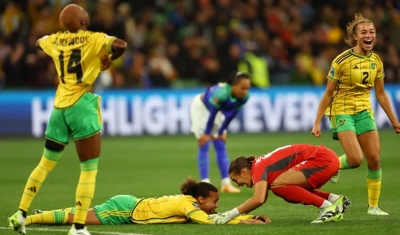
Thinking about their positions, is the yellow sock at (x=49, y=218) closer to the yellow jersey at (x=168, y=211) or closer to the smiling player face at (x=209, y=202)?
the yellow jersey at (x=168, y=211)

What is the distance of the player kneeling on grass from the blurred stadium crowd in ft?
44.4

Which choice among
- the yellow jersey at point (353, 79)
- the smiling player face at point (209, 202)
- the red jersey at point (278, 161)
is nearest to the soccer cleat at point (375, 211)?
the yellow jersey at point (353, 79)

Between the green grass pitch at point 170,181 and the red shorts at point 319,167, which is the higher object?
the red shorts at point 319,167

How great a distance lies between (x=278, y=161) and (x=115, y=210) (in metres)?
1.75

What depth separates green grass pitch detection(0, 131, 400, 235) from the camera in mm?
8630

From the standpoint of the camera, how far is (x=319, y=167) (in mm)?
8953

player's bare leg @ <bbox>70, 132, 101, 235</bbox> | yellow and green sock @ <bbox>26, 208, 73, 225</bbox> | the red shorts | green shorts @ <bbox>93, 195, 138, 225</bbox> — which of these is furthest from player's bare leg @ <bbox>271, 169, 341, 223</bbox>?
yellow and green sock @ <bbox>26, 208, 73, 225</bbox>

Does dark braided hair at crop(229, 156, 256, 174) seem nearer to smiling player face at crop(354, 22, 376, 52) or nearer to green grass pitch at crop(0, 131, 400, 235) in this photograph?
green grass pitch at crop(0, 131, 400, 235)

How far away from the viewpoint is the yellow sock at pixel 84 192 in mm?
7883

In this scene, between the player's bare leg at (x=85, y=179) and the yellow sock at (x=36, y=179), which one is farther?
the yellow sock at (x=36, y=179)

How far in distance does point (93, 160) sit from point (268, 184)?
1.93 metres

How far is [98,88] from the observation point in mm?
22188

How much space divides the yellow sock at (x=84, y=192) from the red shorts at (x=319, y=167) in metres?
2.23

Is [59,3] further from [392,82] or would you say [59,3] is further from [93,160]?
[93,160]
